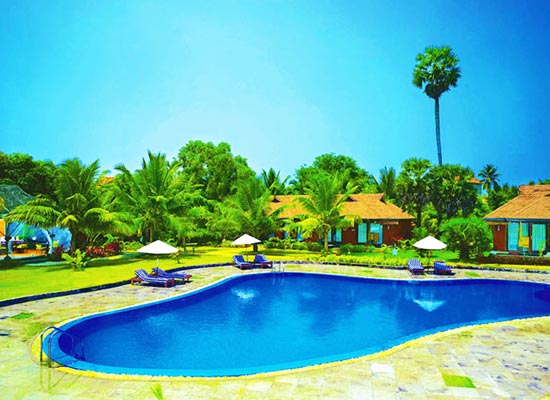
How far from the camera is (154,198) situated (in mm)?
27172

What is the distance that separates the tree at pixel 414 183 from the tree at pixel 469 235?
11.2 m

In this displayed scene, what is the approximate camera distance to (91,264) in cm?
2300

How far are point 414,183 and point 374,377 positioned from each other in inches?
1176

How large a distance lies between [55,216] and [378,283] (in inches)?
694

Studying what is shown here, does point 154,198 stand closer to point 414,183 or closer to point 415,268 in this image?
point 415,268

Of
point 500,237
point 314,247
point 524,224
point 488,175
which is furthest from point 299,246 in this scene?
point 488,175

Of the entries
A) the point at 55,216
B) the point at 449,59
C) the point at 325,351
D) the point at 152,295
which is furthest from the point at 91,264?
the point at 449,59

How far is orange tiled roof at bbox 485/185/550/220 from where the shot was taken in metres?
25.9

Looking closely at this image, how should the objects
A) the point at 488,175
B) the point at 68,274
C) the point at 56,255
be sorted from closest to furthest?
the point at 68,274 < the point at 56,255 < the point at 488,175

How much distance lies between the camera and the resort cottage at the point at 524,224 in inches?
1011

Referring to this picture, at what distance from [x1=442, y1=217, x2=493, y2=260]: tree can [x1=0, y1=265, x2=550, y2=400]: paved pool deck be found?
1349cm

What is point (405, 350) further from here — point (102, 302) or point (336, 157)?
point (336, 157)

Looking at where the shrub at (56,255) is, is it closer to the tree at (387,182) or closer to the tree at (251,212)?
the tree at (251,212)

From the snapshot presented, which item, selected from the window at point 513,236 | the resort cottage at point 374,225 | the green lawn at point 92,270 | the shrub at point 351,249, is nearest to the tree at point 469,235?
the green lawn at point 92,270
